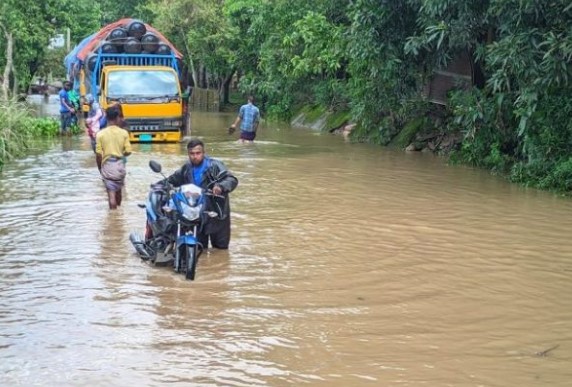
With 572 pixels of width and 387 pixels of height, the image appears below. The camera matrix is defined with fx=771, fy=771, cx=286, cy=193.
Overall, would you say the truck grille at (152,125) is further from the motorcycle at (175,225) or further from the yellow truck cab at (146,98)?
the motorcycle at (175,225)

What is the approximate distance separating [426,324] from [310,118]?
25.9 meters

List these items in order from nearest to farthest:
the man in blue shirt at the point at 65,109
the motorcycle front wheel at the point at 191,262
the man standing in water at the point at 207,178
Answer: the motorcycle front wheel at the point at 191,262 < the man standing in water at the point at 207,178 < the man in blue shirt at the point at 65,109

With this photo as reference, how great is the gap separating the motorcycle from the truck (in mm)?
11396

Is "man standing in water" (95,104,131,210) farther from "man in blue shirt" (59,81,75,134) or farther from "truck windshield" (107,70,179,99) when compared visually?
"man in blue shirt" (59,81,75,134)

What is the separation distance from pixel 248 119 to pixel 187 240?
1319cm

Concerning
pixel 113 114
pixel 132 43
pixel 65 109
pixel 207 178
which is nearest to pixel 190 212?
pixel 207 178

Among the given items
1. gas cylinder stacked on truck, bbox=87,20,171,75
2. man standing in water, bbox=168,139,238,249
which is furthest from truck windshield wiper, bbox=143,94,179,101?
man standing in water, bbox=168,139,238,249

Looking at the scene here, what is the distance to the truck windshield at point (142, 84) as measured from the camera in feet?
63.4

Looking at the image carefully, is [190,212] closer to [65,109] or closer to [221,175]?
[221,175]

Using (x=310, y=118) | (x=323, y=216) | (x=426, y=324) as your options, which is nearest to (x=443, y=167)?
(x=323, y=216)

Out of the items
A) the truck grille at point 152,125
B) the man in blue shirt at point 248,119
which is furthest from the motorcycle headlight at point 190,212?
the truck grille at point 152,125

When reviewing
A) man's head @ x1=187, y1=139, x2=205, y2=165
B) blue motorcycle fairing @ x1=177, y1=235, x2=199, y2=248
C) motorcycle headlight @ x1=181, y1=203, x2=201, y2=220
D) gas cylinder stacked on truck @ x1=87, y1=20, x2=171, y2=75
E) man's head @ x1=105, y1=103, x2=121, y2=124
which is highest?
gas cylinder stacked on truck @ x1=87, y1=20, x2=171, y2=75

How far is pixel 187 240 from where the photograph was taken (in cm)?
724

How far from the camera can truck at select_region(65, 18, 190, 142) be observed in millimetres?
19297
